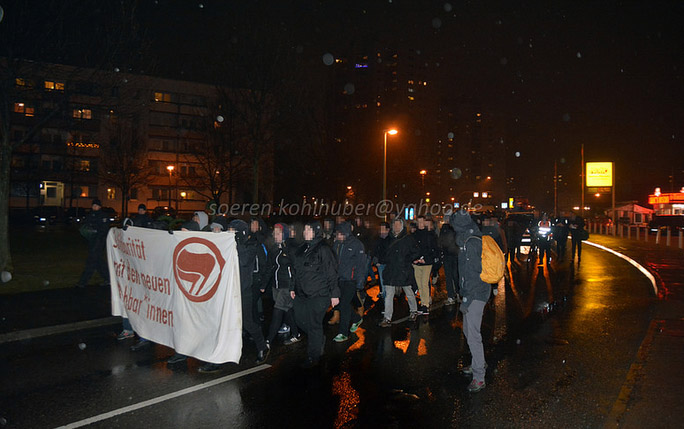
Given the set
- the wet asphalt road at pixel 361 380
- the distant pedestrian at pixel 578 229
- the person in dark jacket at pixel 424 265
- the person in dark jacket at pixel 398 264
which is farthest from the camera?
the distant pedestrian at pixel 578 229

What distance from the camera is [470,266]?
5766 mm

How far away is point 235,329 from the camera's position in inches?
234

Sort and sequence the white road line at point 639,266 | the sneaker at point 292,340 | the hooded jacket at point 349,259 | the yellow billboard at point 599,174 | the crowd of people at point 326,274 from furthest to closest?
1. the yellow billboard at point 599,174
2. the white road line at point 639,266
3. the hooded jacket at point 349,259
4. the sneaker at point 292,340
5. the crowd of people at point 326,274

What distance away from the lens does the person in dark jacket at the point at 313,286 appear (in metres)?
6.38

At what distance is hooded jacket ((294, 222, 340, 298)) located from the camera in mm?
6379

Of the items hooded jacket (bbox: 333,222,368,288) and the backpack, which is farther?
hooded jacket (bbox: 333,222,368,288)

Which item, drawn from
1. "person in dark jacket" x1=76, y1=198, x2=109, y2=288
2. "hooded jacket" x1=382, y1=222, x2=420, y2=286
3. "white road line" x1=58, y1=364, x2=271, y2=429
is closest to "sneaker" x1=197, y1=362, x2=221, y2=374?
"white road line" x1=58, y1=364, x2=271, y2=429

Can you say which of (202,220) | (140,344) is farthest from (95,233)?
(140,344)

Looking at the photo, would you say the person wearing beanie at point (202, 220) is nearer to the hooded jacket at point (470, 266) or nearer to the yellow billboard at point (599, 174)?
the hooded jacket at point (470, 266)

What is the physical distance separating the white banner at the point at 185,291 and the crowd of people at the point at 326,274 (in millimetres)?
374

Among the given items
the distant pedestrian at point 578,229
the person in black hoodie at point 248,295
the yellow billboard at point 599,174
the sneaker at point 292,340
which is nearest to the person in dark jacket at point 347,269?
the sneaker at point 292,340

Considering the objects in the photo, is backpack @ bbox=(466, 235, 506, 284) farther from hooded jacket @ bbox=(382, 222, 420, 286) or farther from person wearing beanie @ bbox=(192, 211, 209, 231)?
person wearing beanie @ bbox=(192, 211, 209, 231)

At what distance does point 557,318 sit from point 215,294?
6.61 m

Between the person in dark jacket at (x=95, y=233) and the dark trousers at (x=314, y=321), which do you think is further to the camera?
the person in dark jacket at (x=95, y=233)
